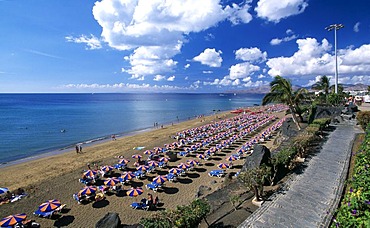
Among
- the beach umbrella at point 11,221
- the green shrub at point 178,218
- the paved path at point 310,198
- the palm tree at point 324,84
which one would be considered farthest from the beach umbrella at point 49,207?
the palm tree at point 324,84

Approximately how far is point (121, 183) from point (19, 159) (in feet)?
54.2

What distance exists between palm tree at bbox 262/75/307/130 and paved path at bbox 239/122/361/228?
10563 millimetres

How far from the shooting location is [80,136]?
34375mm

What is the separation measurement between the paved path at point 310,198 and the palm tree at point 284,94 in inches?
416

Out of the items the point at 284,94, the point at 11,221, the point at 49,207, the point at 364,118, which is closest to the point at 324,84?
the point at 284,94

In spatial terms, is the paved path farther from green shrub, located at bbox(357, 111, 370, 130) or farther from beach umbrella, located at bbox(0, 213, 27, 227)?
beach umbrella, located at bbox(0, 213, 27, 227)

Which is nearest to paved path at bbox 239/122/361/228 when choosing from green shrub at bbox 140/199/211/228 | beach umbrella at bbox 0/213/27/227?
green shrub at bbox 140/199/211/228

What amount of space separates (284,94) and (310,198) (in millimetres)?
15905

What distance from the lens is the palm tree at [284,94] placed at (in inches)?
860

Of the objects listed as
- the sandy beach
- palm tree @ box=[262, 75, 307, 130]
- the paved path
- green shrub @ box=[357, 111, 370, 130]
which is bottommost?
the sandy beach

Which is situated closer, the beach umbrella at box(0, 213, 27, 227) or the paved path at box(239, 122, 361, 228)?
the paved path at box(239, 122, 361, 228)

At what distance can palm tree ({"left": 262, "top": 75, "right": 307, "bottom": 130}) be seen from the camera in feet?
71.7

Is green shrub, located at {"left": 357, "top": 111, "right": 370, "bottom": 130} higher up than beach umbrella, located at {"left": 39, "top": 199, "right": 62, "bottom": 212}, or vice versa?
green shrub, located at {"left": 357, "top": 111, "right": 370, "bottom": 130}

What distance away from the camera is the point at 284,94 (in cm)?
2189
